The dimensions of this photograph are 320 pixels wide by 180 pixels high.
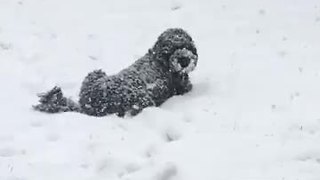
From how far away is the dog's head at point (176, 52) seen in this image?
8.62 m

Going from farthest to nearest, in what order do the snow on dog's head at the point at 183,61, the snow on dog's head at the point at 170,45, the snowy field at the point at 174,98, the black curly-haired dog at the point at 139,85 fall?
the snow on dog's head at the point at 170,45, the snow on dog's head at the point at 183,61, the black curly-haired dog at the point at 139,85, the snowy field at the point at 174,98

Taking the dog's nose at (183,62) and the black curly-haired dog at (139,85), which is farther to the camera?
the dog's nose at (183,62)

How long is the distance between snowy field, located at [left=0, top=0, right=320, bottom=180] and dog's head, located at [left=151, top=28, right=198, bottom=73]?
410 mm

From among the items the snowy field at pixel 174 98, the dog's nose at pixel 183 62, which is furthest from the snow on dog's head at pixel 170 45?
the snowy field at pixel 174 98

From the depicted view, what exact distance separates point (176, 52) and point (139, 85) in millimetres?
801

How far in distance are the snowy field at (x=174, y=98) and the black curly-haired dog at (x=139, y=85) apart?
157 mm

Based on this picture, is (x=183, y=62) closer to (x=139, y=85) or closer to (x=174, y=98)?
(x=174, y=98)

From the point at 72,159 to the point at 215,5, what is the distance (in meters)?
6.49

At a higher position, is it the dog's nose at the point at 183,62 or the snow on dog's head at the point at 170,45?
the snow on dog's head at the point at 170,45

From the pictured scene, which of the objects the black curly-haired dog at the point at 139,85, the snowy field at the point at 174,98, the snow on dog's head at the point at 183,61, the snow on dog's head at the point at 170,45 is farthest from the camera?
the snow on dog's head at the point at 170,45

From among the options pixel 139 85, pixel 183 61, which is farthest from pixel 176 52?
pixel 139 85

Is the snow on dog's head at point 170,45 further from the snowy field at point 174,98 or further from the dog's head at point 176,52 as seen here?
the snowy field at point 174,98

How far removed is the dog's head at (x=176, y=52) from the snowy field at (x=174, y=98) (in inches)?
16.2

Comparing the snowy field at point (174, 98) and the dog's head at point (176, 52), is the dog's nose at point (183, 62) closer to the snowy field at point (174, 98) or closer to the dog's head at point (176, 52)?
the dog's head at point (176, 52)
